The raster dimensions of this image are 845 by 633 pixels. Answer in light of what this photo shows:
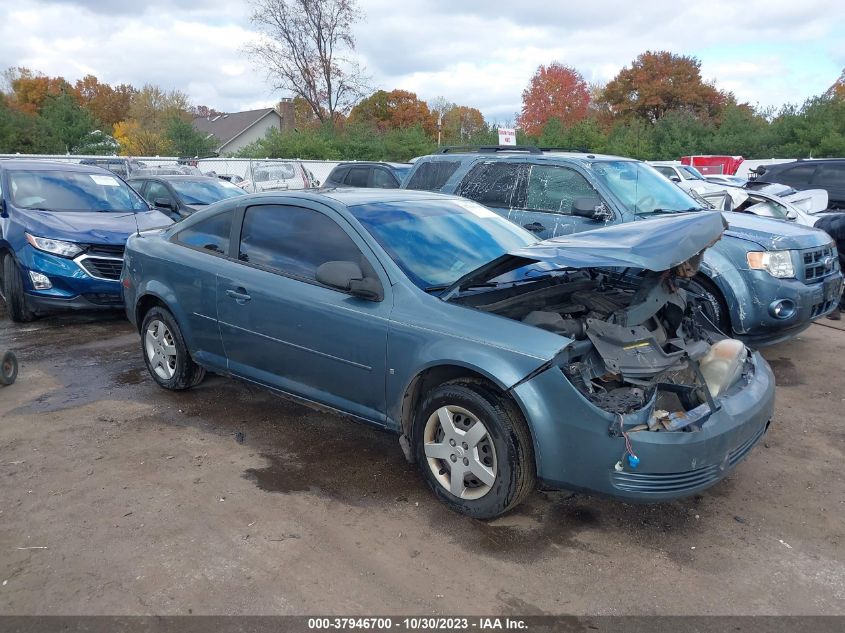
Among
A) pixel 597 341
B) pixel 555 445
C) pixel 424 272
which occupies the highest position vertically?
pixel 424 272

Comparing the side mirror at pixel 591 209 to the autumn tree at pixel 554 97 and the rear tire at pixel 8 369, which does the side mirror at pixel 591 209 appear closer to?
the rear tire at pixel 8 369

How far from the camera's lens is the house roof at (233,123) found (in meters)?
58.4

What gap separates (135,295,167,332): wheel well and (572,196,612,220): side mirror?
3892 millimetres

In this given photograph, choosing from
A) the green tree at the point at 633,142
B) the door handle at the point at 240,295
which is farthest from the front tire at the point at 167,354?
the green tree at the point at 633,142

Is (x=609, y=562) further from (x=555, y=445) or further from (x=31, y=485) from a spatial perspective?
(x=31, y=485)

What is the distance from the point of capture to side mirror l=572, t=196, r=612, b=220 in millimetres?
6328

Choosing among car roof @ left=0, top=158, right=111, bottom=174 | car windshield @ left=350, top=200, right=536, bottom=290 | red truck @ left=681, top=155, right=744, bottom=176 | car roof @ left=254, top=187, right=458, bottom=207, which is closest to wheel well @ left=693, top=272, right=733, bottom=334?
car windshield @ left=350, top=200, right=536, bottom=290

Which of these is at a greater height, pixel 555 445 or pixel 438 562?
pixel 555 445

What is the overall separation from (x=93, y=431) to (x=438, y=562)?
112 inches

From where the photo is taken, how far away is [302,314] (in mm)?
4070

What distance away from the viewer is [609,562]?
10.2 ft

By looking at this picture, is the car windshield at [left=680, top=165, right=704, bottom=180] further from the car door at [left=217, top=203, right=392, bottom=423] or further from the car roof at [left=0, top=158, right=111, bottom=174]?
the car door at [left=217, top=203, right=392, bottom=423]

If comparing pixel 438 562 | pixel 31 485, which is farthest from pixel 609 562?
pixel 31 485

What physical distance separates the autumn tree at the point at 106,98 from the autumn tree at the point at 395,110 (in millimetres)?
26132
